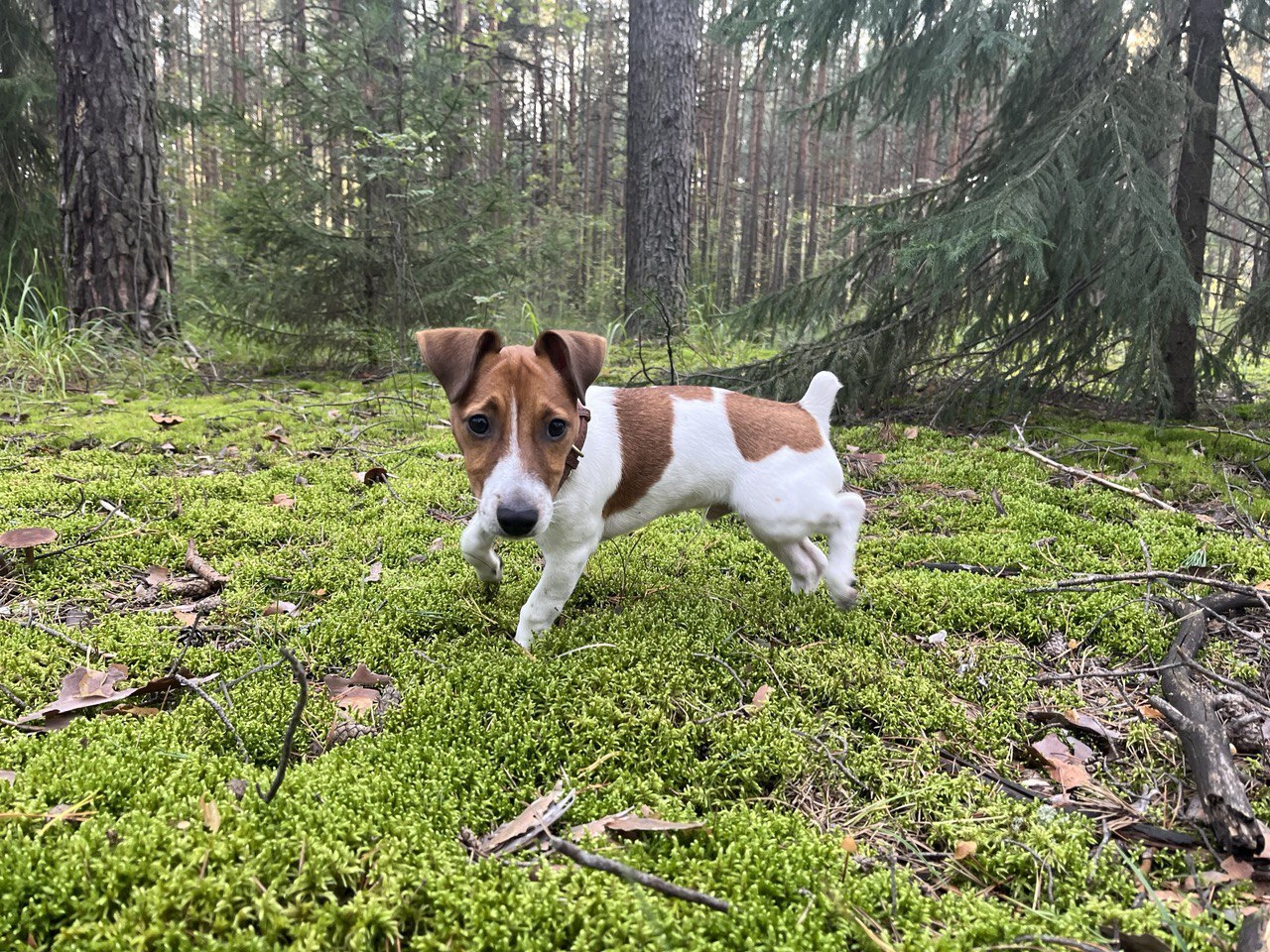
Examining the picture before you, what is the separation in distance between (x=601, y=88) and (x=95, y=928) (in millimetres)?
28198

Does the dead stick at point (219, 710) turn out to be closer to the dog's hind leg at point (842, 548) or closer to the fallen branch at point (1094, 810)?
the fallen branch at point (1094, 810)

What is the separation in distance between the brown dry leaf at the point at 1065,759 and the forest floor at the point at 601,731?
10 millimetres

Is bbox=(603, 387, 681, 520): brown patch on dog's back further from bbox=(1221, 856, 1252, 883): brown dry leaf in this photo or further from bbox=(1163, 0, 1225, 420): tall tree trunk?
bbox=(1163, 0, 1225, 420): tall tree trunk

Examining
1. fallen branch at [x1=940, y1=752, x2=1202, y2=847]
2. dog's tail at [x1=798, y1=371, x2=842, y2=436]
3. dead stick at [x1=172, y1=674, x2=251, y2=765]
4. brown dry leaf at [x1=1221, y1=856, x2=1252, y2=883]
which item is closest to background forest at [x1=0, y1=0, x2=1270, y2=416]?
dog's tail at [x1=798, y1=371, x2=842, y2=436]

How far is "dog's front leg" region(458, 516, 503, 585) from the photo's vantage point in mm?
2863

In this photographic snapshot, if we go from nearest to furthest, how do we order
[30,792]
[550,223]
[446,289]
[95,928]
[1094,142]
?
1. [95,928]
2. [30,792]
3. [1094,142]
4. [446,289]
5. [550,223]

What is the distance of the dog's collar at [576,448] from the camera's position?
8.97 feet

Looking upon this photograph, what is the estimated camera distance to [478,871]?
1562mm

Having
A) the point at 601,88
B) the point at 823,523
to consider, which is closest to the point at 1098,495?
the point at 823,523

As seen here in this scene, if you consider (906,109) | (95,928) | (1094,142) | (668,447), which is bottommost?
(95,928)

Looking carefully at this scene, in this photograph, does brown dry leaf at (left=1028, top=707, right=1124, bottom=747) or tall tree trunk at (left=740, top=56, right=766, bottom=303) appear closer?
brown dry leaf at (left=1028, top=707, right=1124, bottom=747)

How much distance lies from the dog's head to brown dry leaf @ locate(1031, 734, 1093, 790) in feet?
5.60

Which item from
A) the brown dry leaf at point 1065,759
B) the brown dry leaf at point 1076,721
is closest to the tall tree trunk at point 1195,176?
the brown dry leaf at point 1076,721

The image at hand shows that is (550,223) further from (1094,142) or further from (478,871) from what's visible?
(478,871)
